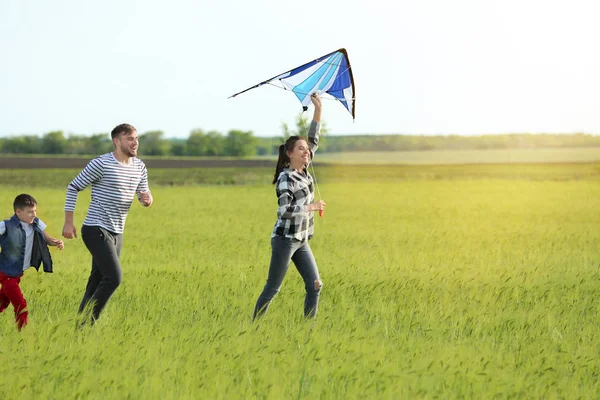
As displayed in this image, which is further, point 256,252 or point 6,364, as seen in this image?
point 256,252

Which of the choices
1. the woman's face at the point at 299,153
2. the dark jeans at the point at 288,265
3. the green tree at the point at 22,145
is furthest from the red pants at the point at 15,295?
the green tree at the point at 22,145

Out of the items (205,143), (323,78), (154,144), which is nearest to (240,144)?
(205,143)

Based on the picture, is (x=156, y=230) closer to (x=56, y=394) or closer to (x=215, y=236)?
(x=215, y=236)

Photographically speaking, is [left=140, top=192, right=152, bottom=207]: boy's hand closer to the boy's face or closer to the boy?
the boy

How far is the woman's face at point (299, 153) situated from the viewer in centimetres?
738

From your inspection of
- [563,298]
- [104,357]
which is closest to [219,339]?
[104,357]

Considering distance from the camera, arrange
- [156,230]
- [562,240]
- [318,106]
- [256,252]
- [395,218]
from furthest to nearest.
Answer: [395,218] < [156,230] < [562,240] < [256,252] < [318,106]

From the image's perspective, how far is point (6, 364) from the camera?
651 cm

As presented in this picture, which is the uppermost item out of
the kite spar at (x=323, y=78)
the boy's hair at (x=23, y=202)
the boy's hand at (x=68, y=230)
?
the kite spar at (x=323, y=78)

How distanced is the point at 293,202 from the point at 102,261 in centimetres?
183

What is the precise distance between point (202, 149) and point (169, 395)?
134933 millimetres

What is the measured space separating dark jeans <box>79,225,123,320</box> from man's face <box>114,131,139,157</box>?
2.41 feet

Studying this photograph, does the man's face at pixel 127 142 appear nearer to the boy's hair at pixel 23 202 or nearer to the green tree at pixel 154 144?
the boy's hair at pixel 23 202

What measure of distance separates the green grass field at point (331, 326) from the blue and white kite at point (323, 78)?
220cm
